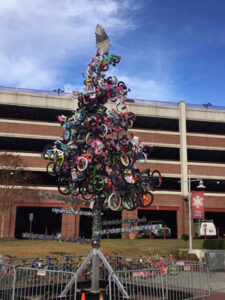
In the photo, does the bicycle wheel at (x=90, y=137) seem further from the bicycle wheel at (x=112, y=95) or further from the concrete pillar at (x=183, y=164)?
the concrete pillar at (x=183, y=164)

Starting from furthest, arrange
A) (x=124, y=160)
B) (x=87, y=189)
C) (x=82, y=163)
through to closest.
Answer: (x=87, y=189) → (x=124, y=160) → (x=82, y=163)

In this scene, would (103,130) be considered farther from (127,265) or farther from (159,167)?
(159,167)

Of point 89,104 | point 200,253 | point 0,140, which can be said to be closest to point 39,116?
point 0,140

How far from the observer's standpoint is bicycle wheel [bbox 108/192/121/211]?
9.04m

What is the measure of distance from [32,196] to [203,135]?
22676 millimetres

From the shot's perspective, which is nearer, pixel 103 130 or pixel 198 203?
pixel 103 130

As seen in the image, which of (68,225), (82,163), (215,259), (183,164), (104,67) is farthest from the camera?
(183,164)

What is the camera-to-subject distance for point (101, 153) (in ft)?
29.7

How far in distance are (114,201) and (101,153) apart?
4.67 ft

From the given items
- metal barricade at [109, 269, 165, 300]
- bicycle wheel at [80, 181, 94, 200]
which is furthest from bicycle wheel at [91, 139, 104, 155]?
metal barricade at [109, 269, 165, 300]

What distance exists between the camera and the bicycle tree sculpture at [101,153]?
921 centimetres

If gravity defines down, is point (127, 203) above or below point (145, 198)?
below

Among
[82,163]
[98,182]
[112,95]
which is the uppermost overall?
[112,95]

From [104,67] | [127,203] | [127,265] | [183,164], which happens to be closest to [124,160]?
[127,203]
